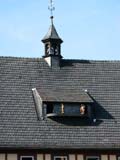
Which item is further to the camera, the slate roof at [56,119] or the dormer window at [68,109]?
the dormer window at [68,109]

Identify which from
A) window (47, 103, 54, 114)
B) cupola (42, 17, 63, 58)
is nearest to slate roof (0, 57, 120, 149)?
window (47, 103, 54, 114)

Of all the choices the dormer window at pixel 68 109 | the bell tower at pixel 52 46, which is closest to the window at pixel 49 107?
the dormer window at pixel 68 109

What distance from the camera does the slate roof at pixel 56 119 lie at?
32500 mm

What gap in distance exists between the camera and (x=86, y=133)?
1308 inches

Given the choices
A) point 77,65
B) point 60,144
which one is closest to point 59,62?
point 77,65

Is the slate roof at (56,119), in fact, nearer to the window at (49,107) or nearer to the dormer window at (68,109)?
the dormer window at (68,109)

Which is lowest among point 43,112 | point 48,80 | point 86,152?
point 86,152

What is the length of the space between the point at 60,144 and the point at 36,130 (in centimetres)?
150

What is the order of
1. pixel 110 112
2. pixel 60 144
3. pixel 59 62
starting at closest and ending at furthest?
pixel 60 144 → pixel 110 112 → pixel 59 62

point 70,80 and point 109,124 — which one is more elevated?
point 70,80

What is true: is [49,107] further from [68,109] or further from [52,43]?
[52,43]

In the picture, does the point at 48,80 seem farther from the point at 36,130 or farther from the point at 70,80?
the point at 36,130

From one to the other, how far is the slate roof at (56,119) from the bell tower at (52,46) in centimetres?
46

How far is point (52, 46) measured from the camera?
38.1 metres
